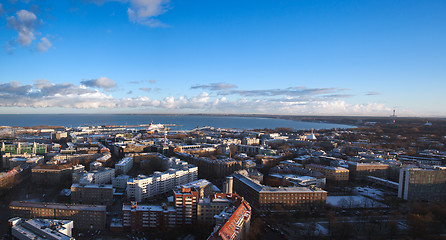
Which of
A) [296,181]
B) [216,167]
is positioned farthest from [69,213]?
[296,181]

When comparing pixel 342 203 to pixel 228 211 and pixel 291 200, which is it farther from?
pixel 228 211

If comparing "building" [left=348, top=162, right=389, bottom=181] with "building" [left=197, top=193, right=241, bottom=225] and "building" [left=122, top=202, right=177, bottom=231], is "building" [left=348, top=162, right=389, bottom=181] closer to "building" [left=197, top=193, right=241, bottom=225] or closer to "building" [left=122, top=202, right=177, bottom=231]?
"building" [left=197, top=193, right=241, bottom=225]

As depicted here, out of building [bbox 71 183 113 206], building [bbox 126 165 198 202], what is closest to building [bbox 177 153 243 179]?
building [bbox 126 165 198 202]

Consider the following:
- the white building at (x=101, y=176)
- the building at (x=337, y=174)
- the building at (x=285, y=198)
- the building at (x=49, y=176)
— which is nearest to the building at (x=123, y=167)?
the white building at (x=101, y=176)

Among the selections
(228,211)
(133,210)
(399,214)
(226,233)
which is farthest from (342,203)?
(133,210)

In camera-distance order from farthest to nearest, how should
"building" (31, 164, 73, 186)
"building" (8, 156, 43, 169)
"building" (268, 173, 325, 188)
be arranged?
"building" (8, 156, 43, 169)
"building" (31, 164, 73, 186)
"building" (268, 173, 325, 188)

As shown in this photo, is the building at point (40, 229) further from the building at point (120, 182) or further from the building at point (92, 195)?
the building at point (120, 182)
